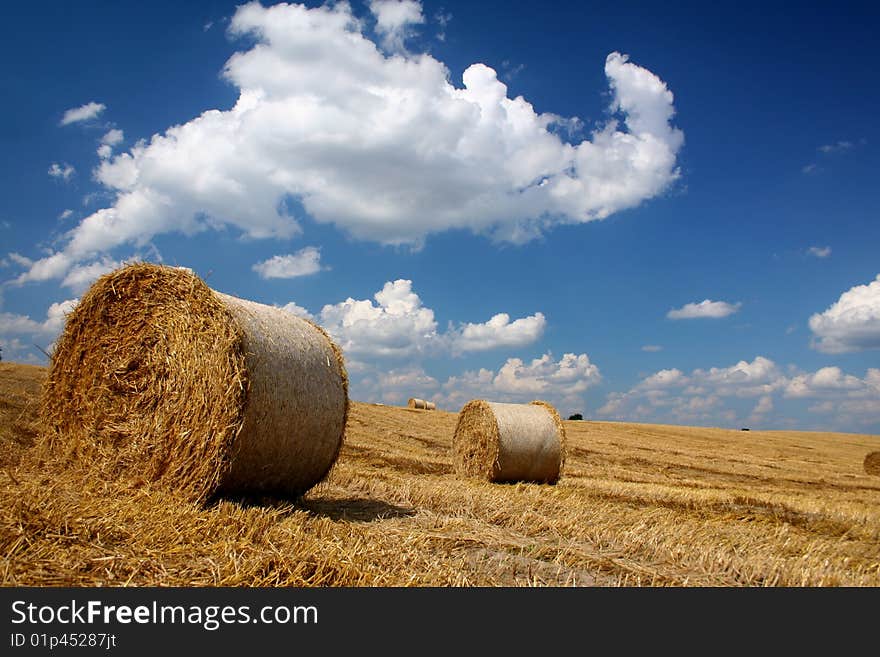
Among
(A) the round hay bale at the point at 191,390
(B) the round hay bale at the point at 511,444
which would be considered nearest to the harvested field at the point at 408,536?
(A) the round hay bale at the point at 191,390

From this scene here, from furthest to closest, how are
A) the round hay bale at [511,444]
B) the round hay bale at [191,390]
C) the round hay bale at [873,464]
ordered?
the round hay bale at [873,464]
the round hay bale at [511,444]
the round hay bale at [191,390]

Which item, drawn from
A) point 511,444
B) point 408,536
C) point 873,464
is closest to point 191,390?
point 408,536

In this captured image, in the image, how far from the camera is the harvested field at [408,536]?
3.75 m

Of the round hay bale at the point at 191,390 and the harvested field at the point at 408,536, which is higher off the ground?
the round hay bale at the point at 191,390

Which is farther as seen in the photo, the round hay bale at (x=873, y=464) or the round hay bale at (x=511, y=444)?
the round hay bale at (x=873, y=464)

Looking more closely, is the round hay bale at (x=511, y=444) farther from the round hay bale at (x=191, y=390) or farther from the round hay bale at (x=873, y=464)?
the round hay bale at (x=873, y=464)

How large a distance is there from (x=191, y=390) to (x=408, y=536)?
2538mm

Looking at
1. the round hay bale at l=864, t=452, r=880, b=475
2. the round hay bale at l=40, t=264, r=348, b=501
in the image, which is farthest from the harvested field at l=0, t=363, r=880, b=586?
the round hay bale at l=864, t=452, r=880, b=475

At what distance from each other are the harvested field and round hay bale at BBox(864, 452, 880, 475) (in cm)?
1434

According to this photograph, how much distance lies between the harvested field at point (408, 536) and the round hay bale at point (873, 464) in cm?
1434

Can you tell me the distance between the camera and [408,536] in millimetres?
5227

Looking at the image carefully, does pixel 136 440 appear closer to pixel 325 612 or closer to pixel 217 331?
pixel 217 331

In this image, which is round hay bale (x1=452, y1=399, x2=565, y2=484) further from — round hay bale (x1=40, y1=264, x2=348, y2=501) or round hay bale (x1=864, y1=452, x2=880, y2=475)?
round hay bale (x1=864, y1=452, x2=880, y2=475)

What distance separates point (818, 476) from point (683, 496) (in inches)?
450
